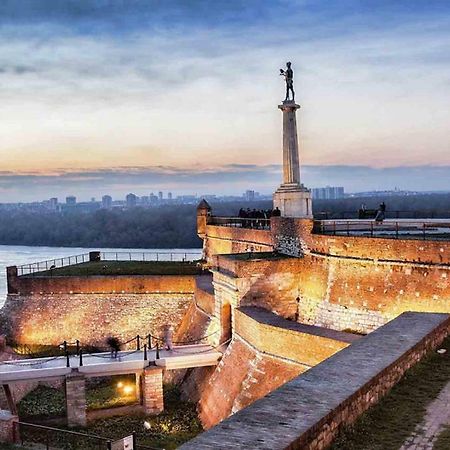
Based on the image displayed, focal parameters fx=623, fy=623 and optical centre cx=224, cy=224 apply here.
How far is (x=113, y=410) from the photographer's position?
16.1 meters

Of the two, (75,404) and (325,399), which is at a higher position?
(325,399)

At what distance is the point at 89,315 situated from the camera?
2466 cm

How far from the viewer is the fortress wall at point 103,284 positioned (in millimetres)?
24234

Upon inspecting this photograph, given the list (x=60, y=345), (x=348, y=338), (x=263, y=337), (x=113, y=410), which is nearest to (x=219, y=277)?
(x=263, y=337)

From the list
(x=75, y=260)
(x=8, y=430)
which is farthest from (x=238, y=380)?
(x=75, y=260)

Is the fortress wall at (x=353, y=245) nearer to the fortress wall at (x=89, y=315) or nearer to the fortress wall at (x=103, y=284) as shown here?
the fortress wall at (x=103, y=284)

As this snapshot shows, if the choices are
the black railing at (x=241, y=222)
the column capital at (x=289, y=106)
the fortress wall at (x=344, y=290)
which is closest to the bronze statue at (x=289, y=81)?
the column capital at (x=289, y=106)

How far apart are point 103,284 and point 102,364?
9075mm

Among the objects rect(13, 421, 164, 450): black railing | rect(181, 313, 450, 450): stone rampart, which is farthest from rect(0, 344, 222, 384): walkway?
rect(181, 313, 450, 450): stone rampart

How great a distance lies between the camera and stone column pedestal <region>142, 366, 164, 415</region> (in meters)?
15.9

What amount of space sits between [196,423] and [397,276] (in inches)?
235

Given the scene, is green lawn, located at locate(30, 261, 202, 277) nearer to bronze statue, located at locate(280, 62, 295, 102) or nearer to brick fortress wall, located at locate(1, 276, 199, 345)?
brick fortress wall, located at locate(1, 276, 199, 345)

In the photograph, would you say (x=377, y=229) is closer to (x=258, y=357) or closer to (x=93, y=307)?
(x=258, y=357)

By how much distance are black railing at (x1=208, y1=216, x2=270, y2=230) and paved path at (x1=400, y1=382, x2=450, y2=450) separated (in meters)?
16.1
